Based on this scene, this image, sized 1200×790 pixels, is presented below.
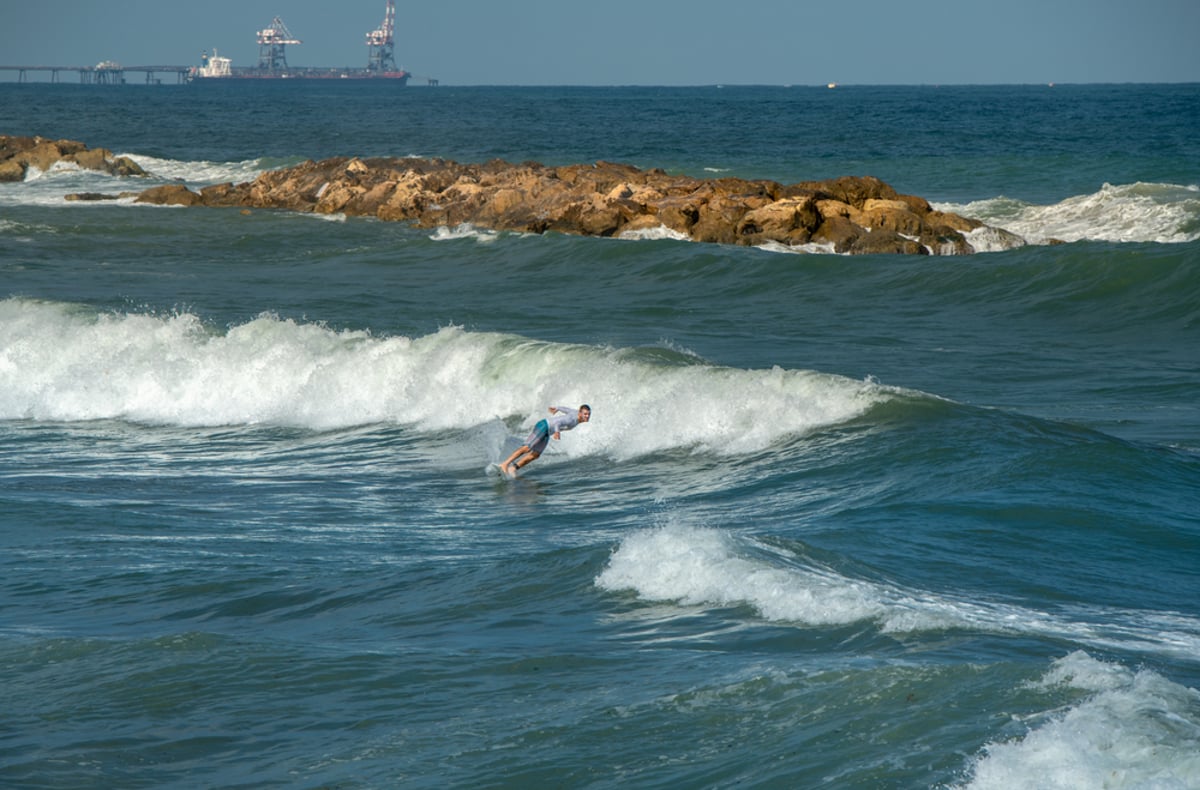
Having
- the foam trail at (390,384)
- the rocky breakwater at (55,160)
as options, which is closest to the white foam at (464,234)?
the foam trail at (390,384)

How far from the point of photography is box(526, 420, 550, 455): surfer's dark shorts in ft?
45.7

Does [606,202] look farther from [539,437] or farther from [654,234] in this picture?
[539,437]

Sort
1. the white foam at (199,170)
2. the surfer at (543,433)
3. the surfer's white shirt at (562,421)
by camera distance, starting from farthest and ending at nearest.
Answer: the white foam at (199,170) → the surfer's white shirt at (562,421) → the surfer at (543,433)

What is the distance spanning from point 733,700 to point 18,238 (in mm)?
33112

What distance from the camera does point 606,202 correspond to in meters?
35.6

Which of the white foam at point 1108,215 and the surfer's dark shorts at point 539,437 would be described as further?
the white foam at point 1108,215

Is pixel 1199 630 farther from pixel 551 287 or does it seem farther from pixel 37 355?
pixel 551 287

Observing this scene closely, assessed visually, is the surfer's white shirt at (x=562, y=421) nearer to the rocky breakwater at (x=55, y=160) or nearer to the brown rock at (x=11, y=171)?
the brown rock at (x=11, y=171)

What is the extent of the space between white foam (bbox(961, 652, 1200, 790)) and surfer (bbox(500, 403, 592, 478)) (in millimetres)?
7307

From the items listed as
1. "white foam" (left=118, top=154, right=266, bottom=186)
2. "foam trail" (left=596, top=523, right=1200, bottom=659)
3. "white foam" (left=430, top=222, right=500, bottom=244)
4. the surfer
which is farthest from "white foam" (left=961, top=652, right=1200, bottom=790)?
"white foam" (left=118, top=154, right=266, bottom=186)

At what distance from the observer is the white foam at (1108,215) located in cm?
3450

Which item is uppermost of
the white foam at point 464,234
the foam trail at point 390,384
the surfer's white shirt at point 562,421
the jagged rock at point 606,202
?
the jagged rock at point 606,202

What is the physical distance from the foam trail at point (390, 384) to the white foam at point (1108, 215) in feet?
53.3

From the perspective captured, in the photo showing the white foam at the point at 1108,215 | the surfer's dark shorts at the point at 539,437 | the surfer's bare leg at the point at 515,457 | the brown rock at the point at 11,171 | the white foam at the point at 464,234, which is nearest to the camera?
the surfer's dark shorts at the point at 539,437
